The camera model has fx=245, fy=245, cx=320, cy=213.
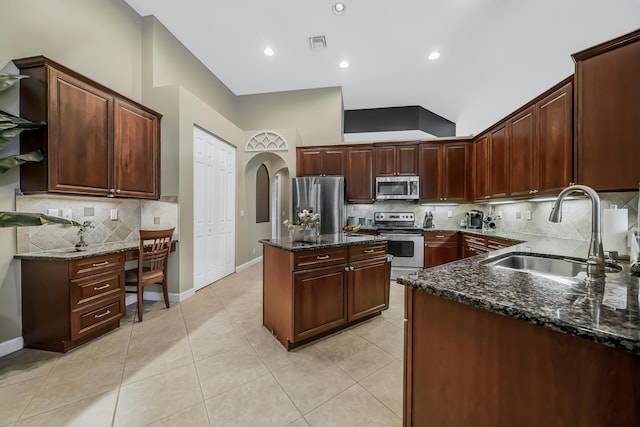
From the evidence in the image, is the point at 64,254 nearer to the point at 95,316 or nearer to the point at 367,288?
the point at 95,316

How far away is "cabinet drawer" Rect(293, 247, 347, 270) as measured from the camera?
214 cm

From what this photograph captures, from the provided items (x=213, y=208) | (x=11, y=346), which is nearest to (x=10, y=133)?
(x=11, y=346)

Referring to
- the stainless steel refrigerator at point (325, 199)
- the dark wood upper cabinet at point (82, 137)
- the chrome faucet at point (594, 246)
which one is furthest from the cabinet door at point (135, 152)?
the chrome faucet at point (594, 246)

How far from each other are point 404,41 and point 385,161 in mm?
1877

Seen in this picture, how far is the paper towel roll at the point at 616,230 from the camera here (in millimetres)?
1753

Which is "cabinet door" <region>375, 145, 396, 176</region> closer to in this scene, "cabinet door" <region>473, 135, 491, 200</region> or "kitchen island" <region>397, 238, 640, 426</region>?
"cabinet door" <region>473, 135, 491, 200</region>

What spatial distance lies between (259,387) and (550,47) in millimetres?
5001

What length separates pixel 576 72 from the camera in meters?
2.11

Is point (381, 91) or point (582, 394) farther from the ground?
point (381, 91)

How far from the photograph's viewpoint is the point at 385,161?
468cm

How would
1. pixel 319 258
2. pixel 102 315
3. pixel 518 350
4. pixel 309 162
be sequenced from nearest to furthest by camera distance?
pixel 518 350, pixel 319 258, pixel 102 315, pixel 309 162

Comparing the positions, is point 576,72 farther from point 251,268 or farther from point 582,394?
point 251,268

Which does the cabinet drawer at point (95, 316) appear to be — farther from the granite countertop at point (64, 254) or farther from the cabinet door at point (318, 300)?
the cabinet door at point (318, 300)

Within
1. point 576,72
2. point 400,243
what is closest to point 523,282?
point 576,72
